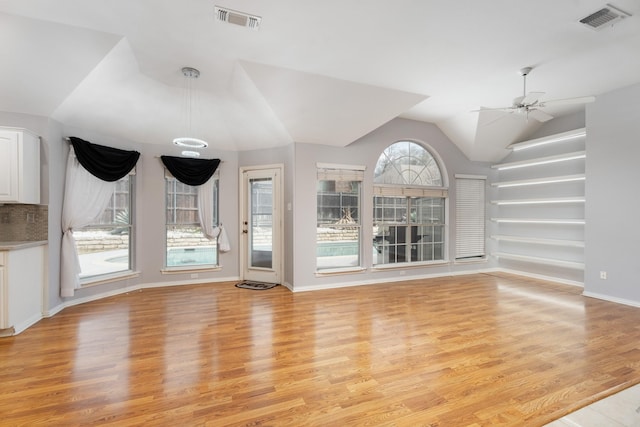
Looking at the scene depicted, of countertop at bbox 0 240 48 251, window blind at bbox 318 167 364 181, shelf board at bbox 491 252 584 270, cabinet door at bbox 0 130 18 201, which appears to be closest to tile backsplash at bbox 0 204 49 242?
countertop at bbox 0 240 48 251

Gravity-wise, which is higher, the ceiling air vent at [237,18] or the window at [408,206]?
the ceiling air vent at [237,18]

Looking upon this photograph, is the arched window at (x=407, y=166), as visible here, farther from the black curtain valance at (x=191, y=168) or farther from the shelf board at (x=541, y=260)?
the black curtain valance at (x=191, y=168)

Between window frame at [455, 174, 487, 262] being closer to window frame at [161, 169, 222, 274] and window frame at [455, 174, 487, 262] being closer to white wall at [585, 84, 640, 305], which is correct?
white wall at [585, 84, 640, 305]

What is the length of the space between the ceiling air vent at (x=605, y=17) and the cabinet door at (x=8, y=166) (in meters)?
6.00

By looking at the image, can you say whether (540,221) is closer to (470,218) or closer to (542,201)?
(542,201)

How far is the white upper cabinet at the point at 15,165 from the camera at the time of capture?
3.24 m

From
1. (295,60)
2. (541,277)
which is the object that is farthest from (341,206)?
(541,277)

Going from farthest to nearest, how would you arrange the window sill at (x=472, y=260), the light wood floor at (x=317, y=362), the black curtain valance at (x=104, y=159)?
the window sill at (x=472, y=260) → the black curtain valance at (x=104, y=159) → the light wood floor at (x=317, y=362)

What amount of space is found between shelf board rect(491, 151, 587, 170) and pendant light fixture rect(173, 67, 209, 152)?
5.84 meters

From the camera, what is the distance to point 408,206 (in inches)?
237

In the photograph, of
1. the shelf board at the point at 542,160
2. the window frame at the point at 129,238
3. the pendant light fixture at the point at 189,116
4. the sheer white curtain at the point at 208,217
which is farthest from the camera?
the sheer white curtain at the point at 208,217

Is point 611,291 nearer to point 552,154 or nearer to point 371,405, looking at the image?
point 552,154

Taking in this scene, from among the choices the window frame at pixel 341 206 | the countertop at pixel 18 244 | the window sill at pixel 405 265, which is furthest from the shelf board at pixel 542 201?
the countertop at pixel 18 244

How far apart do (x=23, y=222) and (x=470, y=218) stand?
7.54 meters
